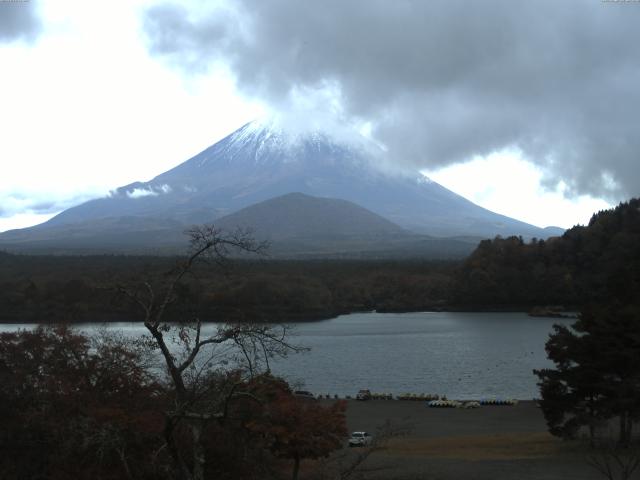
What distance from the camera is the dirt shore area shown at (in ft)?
49.0

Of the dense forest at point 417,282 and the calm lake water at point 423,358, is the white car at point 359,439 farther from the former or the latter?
the dense forest at point 417,282

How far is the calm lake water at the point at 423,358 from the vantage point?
105 feet

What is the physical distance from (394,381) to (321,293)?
43.1 metres

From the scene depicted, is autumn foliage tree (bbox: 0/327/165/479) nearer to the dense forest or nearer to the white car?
the white car

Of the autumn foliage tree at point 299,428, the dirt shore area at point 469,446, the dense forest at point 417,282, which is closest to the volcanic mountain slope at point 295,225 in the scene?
the dense forest at point 417,282

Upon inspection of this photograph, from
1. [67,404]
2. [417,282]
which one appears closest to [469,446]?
[67,404]

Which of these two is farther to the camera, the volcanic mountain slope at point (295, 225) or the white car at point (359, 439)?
the volcanic mountain slope at point (295, 225)

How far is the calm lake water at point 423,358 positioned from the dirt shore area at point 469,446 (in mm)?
3385

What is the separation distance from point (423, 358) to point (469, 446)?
21.0 m

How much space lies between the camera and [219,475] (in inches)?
406

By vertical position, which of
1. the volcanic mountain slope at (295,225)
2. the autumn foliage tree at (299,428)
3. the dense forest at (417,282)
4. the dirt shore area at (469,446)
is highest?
the volcanic mountain slope at (295,225)

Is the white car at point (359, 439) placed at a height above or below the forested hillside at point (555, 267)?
below

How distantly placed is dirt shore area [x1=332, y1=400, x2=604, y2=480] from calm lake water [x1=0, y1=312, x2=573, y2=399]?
339 centimetres

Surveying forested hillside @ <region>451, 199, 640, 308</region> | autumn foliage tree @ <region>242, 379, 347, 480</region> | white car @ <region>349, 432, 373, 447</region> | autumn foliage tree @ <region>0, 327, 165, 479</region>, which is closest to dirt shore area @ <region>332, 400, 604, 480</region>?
white car @ <region>349, 432, 373, 447</region>
